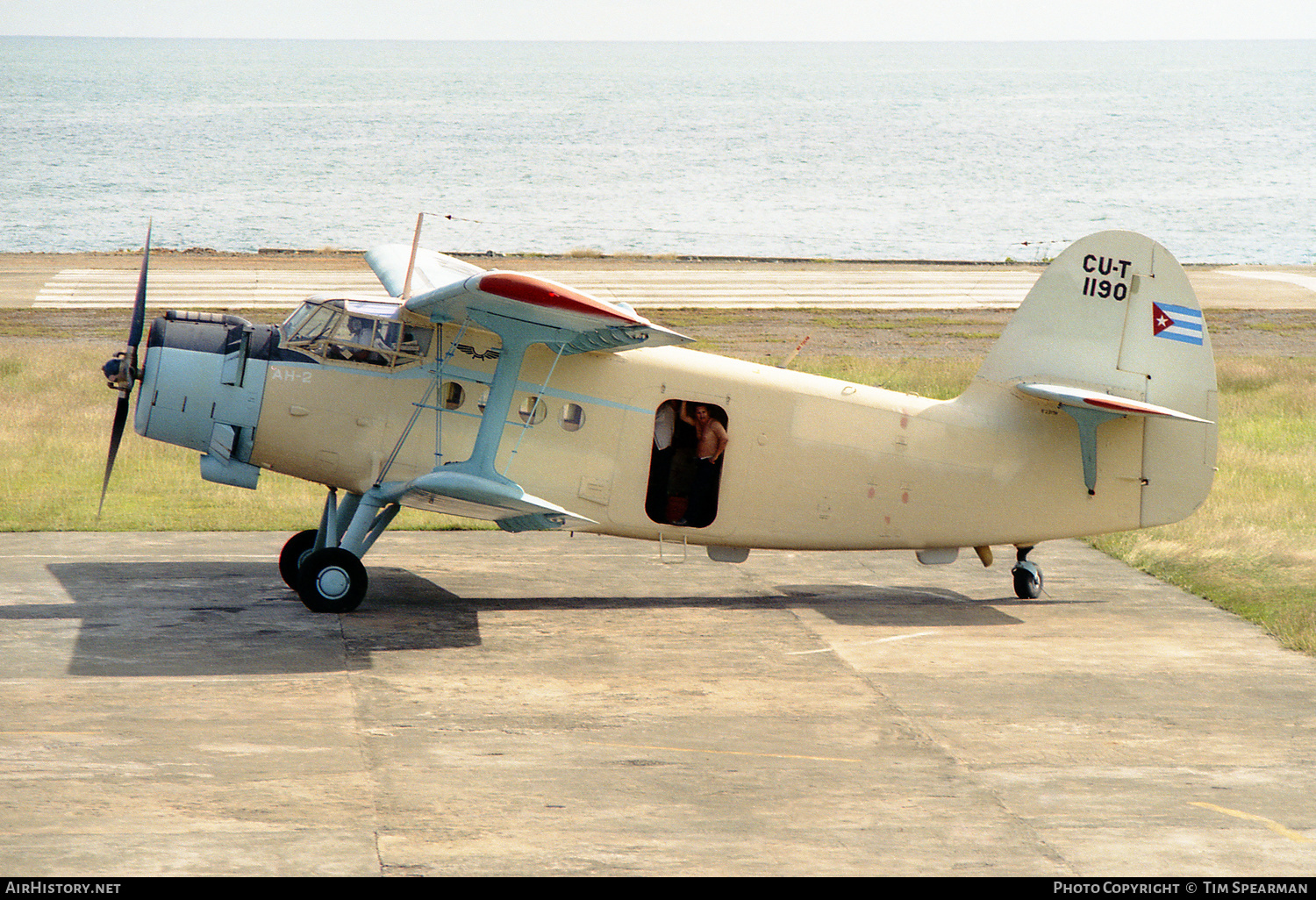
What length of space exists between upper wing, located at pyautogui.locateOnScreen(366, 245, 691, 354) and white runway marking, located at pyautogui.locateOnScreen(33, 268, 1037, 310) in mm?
23809

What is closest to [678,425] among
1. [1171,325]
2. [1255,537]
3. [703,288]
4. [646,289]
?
[1171,325]

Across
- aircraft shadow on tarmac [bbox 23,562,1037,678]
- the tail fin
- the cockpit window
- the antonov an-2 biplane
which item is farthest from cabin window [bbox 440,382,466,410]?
the tail fin

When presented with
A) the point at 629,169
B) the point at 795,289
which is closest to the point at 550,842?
the point at 795,289

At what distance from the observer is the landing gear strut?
13.6 metres

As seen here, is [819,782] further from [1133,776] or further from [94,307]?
[94,307]

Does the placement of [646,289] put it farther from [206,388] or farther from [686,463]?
[206,388]

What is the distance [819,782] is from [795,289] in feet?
112

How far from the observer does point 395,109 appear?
186375 mm

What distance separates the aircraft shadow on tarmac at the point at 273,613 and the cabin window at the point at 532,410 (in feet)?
6.10

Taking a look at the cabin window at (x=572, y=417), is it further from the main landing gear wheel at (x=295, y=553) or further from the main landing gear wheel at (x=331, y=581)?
the main landing gear wheel at (x=295, y=553)

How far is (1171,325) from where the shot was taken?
13.0 metres

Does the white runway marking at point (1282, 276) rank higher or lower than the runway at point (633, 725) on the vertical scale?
higher

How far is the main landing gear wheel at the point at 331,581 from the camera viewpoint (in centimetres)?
1199

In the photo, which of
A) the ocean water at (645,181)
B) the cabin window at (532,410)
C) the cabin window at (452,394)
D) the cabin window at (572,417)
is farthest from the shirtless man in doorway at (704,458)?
the ocean water at (645,181)
